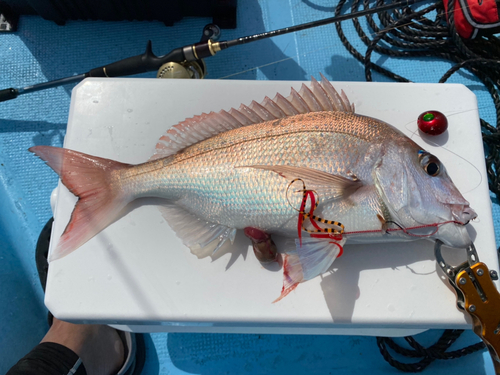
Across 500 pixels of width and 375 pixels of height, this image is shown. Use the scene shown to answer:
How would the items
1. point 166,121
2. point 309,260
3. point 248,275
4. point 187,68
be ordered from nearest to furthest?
point 309,260
point 248,275
point 166,121
point 187,68

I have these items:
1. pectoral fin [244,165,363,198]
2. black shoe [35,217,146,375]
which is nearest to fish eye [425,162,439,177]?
pectoral fin [244,165,363,198]

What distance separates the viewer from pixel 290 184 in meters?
1.07

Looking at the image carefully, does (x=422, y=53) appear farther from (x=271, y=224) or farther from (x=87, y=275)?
(x=87, y=275)

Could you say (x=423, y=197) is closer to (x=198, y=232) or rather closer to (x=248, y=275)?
(x=248, y=275)

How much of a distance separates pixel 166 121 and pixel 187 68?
Answer: 319mm

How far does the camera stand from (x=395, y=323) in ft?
3.73

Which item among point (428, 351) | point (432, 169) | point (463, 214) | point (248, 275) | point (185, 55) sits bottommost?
point (428, 351)

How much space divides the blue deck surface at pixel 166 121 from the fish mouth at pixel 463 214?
805mm

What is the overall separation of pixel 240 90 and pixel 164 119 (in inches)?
13.9

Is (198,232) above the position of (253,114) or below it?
below

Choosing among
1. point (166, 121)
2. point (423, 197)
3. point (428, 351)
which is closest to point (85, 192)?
point (166, 121)

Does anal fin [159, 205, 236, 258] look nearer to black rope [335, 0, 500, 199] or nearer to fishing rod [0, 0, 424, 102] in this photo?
fishing rod [0, 0, 424, 102]

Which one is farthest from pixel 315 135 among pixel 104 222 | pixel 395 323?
pixel 104 222

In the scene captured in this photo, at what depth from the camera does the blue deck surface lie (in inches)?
61.5
